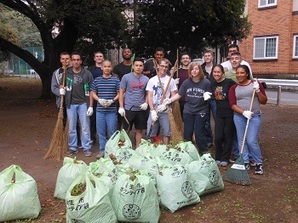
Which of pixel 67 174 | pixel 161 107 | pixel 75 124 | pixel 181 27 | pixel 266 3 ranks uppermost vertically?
pixel 266 3

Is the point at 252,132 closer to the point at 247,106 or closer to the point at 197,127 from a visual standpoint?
the point at 247,106

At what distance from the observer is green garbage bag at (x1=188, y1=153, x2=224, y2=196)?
4.25 m

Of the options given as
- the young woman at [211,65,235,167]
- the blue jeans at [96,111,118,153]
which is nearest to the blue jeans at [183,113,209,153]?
the young woman at [211,65,235,167]

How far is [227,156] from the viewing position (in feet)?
18.0

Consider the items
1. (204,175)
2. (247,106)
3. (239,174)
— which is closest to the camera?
(204,175)

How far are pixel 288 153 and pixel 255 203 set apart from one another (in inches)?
100.0

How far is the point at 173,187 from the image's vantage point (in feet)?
12.7

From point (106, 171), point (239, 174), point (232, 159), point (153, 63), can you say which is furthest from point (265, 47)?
point (106, 171)

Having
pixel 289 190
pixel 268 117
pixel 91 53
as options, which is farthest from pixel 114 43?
pixel 289 190

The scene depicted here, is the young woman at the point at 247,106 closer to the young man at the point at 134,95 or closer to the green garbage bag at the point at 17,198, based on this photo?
the young man at the point at 134,95

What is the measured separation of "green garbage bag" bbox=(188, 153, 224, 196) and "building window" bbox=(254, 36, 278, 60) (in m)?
18.2

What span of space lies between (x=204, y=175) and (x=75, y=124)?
2.68 m

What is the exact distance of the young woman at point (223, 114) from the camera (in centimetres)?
534

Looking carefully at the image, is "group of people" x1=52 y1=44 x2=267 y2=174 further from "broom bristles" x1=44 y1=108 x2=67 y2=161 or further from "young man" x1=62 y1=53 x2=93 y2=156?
"broom bristles" x1=44 y1=108 x2=67 y2=161
